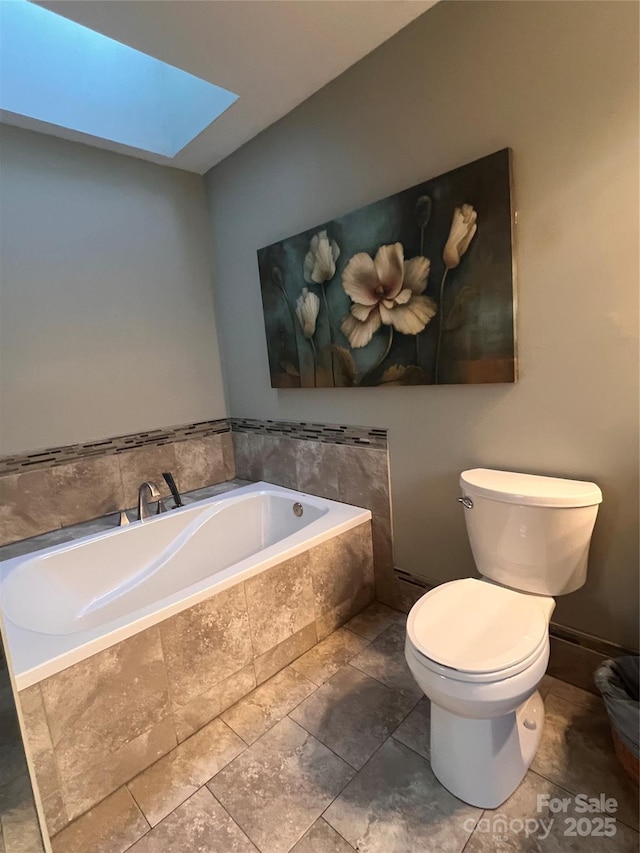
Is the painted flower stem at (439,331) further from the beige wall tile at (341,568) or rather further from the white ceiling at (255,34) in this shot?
the white ceiling at (255,34)

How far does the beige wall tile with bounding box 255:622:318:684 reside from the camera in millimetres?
1728

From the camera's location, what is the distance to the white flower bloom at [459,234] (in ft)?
5.08

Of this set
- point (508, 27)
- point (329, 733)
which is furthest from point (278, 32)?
point (329, 733)

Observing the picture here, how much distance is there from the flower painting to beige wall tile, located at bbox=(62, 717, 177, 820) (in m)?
1.58

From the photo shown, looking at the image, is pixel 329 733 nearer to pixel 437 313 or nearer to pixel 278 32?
pixel 437 313

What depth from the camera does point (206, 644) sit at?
5.06 ft

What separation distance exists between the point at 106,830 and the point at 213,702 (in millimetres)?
439

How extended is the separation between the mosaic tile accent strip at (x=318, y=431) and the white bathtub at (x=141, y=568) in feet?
1.12

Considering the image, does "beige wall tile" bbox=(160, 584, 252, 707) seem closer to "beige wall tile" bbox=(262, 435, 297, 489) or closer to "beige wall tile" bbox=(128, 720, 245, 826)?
"beige wall tile" bbox=(128, 720, 245, 826)

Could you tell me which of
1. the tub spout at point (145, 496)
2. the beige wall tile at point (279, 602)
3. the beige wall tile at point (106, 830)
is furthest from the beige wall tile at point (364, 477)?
the beige wall tile at point (106, 830)

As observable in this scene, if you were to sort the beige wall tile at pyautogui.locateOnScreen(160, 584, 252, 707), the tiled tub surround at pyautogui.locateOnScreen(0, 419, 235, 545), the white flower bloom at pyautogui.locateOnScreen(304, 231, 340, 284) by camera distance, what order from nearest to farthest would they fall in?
the beige wall tile at pyautogui.locateOnScreen(160, 584, 252, 707) < the white flower bloom at pyautogui.locateOnScreen(304, 231, 340, 284) < the tiled tub surround at pyautogui.locateOnScreen(0, 419, 235, 545)

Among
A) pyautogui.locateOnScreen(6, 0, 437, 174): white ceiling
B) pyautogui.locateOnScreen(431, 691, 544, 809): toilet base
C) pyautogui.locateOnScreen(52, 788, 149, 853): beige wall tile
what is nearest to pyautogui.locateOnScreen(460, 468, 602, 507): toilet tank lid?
pyautogui.locateOnScreen(431, 691, 544, 809): toilet base

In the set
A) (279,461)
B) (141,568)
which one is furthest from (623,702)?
(141,568)

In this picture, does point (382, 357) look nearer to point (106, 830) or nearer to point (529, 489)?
point (529, 489)
